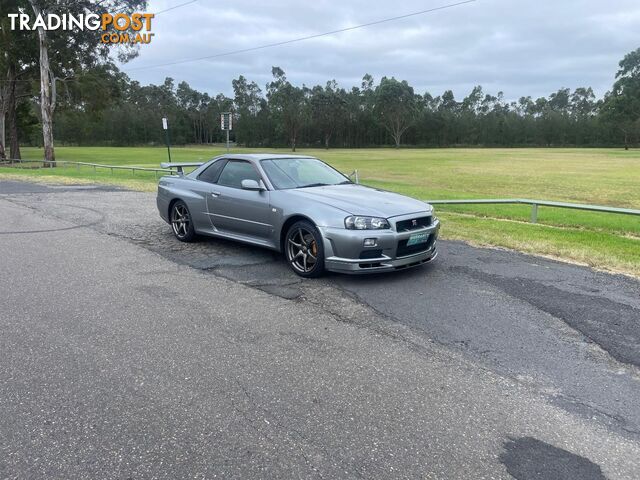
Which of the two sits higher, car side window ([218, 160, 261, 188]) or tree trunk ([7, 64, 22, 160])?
tree trunk ([7, 64, 22, 160])

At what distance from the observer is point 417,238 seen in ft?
19.0

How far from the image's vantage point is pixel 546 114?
378 feet

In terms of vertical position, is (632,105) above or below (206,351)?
above

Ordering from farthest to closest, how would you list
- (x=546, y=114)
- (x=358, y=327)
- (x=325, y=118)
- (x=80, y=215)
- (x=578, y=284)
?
(x=546, y=114) → (x=325, y=118) → (x=80, y=215) → (x=578, y=284) → (x=358, y=327)

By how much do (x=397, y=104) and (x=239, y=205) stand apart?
103335 millimetres

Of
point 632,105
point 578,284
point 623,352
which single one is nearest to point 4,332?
point 623,352

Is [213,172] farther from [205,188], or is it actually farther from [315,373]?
[315,373]

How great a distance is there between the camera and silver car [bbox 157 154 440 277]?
219 inches

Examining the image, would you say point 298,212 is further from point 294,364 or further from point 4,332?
point 4,332

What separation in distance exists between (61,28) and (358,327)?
120 feet

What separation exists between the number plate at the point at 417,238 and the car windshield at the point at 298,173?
1.62m

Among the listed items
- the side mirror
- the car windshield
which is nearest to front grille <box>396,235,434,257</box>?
the car windshield
